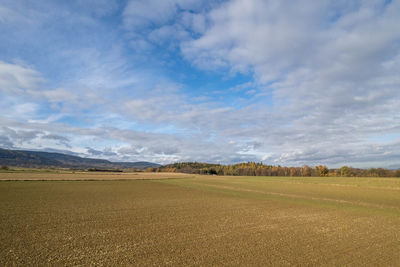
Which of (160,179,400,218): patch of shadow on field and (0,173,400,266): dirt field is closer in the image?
(0,173,400,266): dirt field

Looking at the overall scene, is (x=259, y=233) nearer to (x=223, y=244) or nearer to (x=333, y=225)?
(x=223, y=244)

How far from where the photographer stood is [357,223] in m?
17.3

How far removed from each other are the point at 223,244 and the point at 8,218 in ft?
50.1

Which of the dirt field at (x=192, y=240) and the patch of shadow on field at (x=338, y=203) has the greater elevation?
the dirt field at (x=192, y=240)

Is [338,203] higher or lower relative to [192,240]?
lower

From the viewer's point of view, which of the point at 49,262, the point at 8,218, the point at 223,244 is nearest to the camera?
the point at 49,262

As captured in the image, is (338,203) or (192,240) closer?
(192,240)

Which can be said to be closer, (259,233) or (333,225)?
(259,233)

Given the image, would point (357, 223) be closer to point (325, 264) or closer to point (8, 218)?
point (325, 264)

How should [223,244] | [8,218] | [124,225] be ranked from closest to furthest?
[223,244] < [124,225] < [8,218]

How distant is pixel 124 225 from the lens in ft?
50.1

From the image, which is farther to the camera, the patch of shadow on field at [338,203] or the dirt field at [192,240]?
the patch of shadow on field at [338,203]

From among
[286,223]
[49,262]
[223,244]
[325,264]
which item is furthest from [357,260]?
[49,262]

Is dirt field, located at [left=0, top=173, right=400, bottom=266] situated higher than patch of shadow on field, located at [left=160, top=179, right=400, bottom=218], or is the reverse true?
dirt field, located at [left=0, top=173, right=400, bottom=266]
